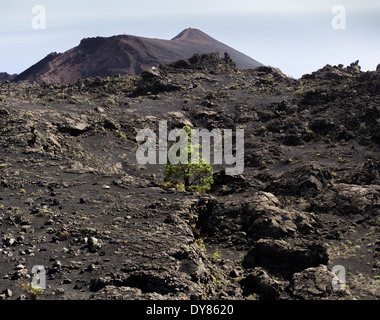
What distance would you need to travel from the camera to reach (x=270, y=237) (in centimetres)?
2650

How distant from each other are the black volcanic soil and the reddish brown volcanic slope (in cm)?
9025

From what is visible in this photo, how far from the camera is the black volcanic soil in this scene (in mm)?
18547

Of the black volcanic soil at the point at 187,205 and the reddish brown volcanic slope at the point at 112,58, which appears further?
the reddish brown volcanic slope at the point at 112,58

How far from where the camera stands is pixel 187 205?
2569 cm

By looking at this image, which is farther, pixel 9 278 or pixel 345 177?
pixel 345 177

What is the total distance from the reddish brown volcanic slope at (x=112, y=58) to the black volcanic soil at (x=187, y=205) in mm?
90251

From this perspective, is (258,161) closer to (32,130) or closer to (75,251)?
(32,130)

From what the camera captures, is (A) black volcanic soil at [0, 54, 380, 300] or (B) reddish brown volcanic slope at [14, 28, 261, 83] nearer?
(A) black volcanic soil at [0, 54, 380, 300]

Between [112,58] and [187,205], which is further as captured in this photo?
[112,58]

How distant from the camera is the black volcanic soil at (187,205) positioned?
60.8 ft

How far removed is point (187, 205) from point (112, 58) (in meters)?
141

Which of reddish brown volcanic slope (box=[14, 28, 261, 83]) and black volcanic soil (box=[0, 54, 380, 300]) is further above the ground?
reddish brown volcanic slope (box=[14, 28, 261, 83])
